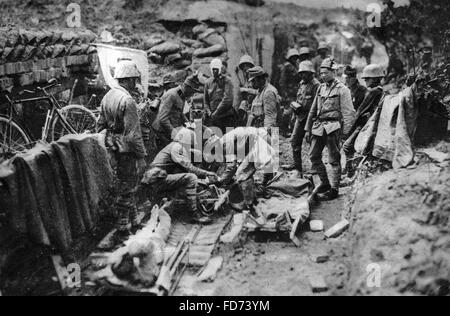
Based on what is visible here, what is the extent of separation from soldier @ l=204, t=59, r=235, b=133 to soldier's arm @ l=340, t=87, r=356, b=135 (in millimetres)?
2477

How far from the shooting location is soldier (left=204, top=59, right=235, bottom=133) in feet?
27.4

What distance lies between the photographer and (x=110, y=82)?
9.47 m

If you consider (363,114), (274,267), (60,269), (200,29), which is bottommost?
(274,267)

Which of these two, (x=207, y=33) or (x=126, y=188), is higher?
(x=207, y=33)

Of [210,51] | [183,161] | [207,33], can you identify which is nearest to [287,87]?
[210,51]

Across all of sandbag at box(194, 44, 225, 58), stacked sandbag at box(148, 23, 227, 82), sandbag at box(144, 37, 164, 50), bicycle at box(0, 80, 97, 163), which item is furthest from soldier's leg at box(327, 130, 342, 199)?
sandbag at box(144, 37, 164, 50)

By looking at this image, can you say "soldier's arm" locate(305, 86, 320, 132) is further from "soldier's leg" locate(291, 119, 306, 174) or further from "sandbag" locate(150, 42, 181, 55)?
"sandbag" locate(150, 42, 181, 55)

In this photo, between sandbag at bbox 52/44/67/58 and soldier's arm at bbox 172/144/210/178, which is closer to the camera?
soldier's arm at bbox 172/144/210/178

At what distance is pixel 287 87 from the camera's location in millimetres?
11297

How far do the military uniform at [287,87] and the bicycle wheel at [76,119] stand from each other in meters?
4.90

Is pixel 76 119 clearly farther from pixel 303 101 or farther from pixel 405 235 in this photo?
pixel 405 235

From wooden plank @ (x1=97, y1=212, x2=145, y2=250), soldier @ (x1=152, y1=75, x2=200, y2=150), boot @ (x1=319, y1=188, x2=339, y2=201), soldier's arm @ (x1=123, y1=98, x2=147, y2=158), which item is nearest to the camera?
wooden plank @ (x1=97, y1=212, x2=145, y2=250)

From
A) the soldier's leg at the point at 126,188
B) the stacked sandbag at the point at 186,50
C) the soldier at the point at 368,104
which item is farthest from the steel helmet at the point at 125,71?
the stacked sandbag at the point at 186,50

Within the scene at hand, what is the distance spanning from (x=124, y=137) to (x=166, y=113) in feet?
5.75
